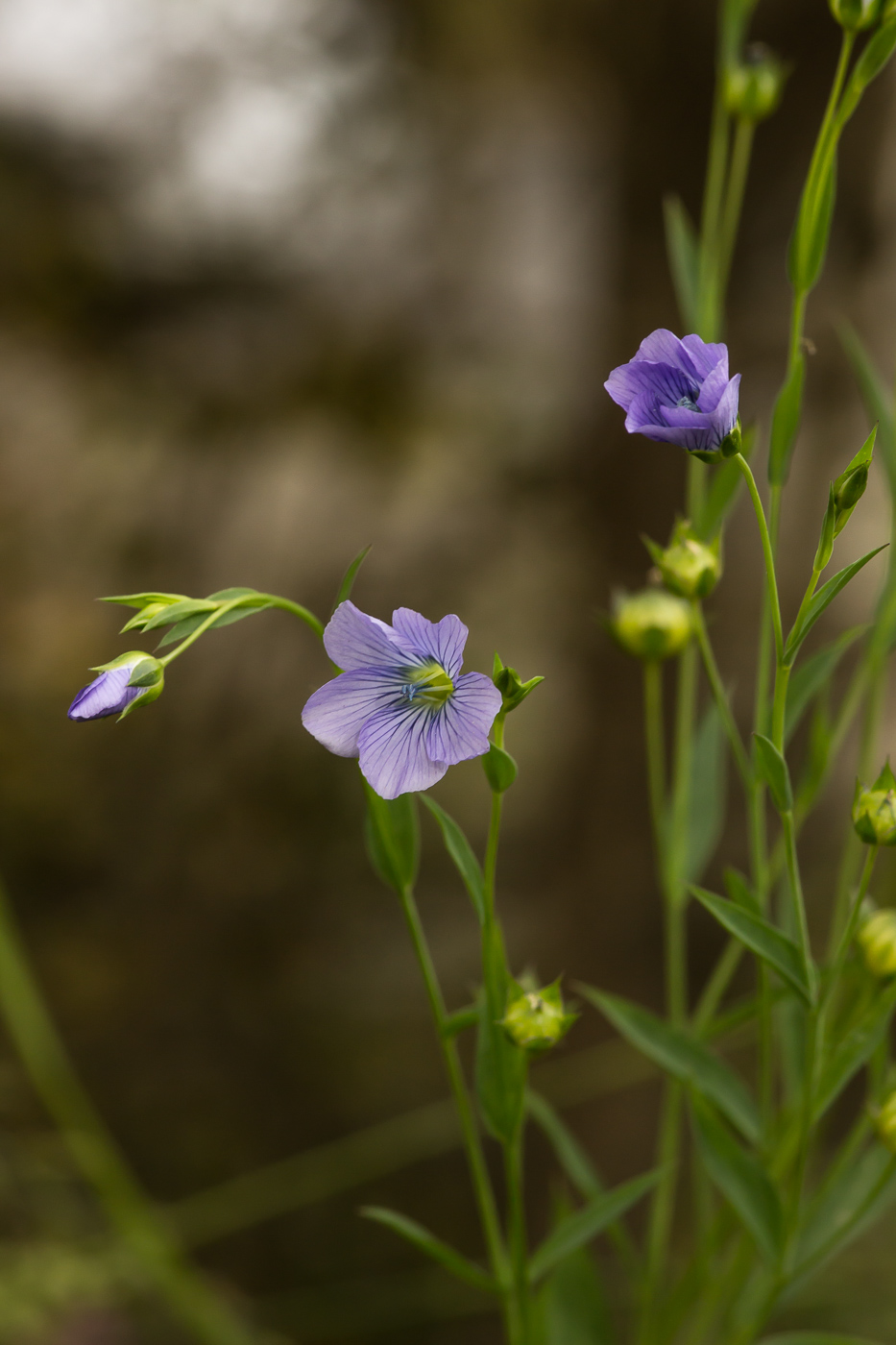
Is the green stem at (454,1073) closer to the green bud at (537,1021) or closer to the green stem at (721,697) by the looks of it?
the green bud at (537,1021)

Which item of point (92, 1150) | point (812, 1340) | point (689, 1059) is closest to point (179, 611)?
point (689, 1059)

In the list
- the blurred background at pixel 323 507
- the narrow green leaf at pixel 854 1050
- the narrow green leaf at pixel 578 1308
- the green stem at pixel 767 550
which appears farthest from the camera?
the blurred background at pixel 323 507

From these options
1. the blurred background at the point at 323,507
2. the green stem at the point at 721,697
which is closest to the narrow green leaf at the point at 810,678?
the green stem at the point at 721,697

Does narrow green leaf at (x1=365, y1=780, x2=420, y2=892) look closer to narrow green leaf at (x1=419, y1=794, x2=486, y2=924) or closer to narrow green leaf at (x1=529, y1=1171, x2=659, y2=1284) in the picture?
narrow green leaf at (x1=419, y1=794, x2=486, y2=924)

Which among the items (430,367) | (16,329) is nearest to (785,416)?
(430,367)

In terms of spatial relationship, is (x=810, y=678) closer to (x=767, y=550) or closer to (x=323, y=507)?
(x=767, y=550)

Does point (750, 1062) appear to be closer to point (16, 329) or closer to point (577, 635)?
point (577, 635)

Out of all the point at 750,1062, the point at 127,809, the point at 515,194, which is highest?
the point at 515,194
